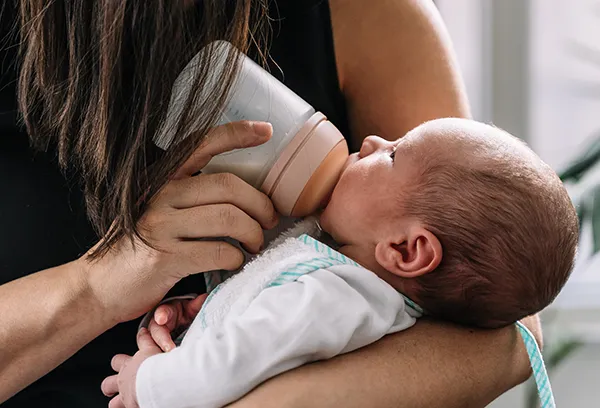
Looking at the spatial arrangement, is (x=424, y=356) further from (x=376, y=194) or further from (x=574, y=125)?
(x=574, y=125)

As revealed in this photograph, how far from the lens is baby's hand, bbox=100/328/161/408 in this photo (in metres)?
0.86

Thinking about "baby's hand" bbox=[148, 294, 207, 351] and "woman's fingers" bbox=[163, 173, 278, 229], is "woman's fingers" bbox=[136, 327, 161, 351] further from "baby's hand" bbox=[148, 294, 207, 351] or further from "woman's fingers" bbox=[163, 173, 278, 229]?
"woman's fingers" bbox=[163, 173, 278, 229]

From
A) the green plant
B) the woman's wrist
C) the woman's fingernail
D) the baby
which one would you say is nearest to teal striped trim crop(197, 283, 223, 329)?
the baby

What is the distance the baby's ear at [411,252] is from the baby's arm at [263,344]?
0.24 feet

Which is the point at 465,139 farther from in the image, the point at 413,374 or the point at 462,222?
the point at 413,374

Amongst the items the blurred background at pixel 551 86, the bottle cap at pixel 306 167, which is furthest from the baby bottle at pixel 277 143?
the blurred background at pixel 551 86

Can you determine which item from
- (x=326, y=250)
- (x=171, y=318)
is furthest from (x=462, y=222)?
(x=171, y=318)

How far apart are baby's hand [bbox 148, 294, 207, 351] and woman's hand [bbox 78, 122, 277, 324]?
1.2 inches

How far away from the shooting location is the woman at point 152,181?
2.69 feet

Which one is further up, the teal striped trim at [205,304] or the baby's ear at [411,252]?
the baby's ear at [411,252]

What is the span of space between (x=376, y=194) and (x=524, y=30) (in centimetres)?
119

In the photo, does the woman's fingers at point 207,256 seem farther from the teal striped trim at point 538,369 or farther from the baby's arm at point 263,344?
the teal striped trim at point 538,369

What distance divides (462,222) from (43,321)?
0.52 metres

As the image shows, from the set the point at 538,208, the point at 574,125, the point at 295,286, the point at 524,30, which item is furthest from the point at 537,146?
the point at 295,286
